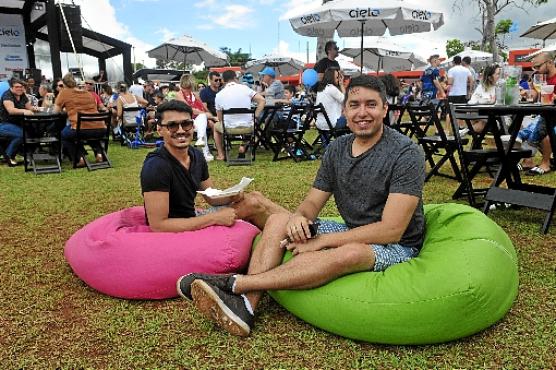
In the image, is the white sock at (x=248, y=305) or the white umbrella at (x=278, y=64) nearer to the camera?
the white sock at (x=248, y=305)

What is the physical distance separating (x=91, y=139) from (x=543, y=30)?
1033cm

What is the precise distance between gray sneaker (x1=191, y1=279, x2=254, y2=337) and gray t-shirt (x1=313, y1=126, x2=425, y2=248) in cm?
80

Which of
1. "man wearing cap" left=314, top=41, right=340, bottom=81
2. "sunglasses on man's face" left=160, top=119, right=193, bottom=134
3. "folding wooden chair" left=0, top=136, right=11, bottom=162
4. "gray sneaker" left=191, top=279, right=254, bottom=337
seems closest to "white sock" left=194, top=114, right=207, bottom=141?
"man wearing cap" left=314, top=41, right=340, bottom=81

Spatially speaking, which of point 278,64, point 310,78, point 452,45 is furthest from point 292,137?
point 452,45

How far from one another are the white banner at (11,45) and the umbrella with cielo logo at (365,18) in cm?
1341

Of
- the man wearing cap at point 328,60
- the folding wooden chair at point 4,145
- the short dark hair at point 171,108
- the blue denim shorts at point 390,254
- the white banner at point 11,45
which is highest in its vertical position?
the white banner at point 11,45

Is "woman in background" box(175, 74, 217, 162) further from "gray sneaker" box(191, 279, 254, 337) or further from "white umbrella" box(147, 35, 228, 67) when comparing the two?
"white umbrella" box(147, 35, 228, 67)

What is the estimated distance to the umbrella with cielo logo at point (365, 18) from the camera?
29.7ft

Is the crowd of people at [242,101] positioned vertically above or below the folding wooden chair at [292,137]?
above

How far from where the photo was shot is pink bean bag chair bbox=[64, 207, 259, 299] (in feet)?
9.45

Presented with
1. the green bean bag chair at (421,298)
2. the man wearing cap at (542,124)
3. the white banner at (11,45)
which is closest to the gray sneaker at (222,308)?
the green bean bag chair at (421,298)

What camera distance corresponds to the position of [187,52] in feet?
59.8

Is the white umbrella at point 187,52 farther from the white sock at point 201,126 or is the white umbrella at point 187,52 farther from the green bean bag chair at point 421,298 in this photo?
the green bean bag chair at point 421,298

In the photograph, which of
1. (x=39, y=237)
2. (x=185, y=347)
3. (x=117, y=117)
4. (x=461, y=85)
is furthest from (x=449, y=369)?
(x=461, y=85)
